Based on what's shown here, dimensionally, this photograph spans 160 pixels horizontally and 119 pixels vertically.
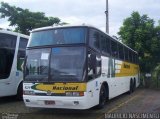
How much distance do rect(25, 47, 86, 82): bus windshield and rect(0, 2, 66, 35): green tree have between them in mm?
16368

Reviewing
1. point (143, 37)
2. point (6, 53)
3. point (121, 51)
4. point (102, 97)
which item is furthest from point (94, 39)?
point (143, 37)

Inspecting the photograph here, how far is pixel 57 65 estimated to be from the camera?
1145 cm

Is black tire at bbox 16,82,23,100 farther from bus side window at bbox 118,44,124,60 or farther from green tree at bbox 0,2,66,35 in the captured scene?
green tree at bbox 0,2,66,35

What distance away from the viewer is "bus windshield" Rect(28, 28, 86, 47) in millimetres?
11810

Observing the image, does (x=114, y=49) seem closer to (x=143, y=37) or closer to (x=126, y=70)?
(x=126, y=70)

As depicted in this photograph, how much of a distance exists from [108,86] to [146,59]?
14054 millimetres

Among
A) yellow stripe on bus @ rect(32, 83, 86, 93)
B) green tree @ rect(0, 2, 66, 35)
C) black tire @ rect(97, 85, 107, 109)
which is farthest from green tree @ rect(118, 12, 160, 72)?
yellow stripe on bus @ rect(32, 83, 86, 93)

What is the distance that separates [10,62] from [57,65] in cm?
404

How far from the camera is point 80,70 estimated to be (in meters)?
11.2

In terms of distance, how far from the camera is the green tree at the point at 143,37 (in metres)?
26.6

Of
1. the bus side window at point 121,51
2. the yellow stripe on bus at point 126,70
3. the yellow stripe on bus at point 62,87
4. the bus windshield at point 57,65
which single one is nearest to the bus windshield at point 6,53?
the bus windshield at point 57,65

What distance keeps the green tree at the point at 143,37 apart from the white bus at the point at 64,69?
14160mm

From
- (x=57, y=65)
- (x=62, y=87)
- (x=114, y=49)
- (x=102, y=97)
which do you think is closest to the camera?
(x=62, y=87)

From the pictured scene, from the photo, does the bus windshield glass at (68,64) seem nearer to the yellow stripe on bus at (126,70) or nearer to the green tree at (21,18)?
the yellow stripe on bus at (126,70)
